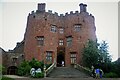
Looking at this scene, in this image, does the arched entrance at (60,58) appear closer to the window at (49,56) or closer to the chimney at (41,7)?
the window at (49,56)

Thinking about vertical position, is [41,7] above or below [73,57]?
above

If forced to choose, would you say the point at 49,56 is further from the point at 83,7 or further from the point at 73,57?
the point at 83,7

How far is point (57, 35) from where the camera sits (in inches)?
1816

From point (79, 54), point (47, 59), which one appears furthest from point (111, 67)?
point (47, 59)

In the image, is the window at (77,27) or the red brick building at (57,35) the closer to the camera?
the red brick building at (57,35)

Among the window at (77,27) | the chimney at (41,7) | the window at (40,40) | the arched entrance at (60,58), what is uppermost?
the chimney at (41,7)

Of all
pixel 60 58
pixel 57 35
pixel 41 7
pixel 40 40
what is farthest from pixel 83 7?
pixel 40 40

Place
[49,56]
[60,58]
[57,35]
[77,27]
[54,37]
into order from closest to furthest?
[49,56]
[54,37]
[77,27]
[57,35]
[60,58]

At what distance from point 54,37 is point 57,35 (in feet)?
2.99

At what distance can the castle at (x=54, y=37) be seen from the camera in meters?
44.1

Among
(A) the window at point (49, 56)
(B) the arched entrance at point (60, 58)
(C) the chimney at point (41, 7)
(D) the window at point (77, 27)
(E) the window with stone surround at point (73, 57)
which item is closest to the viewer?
(A) the window at point (49, 56)

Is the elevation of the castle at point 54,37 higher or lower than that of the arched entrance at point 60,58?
higher

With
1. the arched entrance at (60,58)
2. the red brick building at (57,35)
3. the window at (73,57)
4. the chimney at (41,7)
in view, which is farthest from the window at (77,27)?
the chimney at (41,7)

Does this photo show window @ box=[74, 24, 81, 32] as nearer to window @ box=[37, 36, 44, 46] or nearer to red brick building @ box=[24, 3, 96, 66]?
red brick building @ box=[24, 3, 96, 66]
